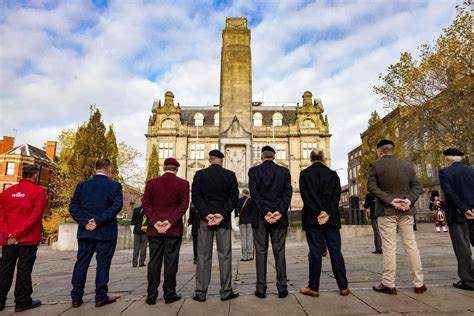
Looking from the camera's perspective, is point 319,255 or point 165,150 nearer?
point 319,255

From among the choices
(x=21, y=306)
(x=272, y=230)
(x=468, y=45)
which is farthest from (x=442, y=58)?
(x=21, y=306)

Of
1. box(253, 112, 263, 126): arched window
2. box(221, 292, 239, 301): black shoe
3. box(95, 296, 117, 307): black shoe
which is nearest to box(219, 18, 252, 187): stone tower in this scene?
box(221, 292, 239, 301): black shoe

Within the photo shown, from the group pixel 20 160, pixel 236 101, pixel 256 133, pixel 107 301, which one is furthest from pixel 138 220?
pixel 20 160

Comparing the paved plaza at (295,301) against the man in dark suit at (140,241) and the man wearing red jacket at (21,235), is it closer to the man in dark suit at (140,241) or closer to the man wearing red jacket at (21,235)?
the man wearing red jacket at (21,235)

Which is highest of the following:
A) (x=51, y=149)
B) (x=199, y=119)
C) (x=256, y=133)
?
(x=199, y=119)

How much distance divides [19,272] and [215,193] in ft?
9.93

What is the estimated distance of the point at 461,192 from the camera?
479cm

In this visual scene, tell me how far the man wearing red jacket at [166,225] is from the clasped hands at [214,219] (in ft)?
1.40

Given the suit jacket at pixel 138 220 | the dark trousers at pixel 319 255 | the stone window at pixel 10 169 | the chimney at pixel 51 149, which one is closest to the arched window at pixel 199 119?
the chimney at pixel 51 149

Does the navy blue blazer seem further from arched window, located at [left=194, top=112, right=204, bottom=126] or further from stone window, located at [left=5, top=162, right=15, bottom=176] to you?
arched window, located at [left=194, top=112, right=204, bottom=126]

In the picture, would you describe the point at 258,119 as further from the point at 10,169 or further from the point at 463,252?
the point at 463,252

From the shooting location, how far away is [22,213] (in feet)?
14.9

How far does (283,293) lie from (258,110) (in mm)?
47924

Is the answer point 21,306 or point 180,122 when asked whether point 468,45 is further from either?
point 180,122
